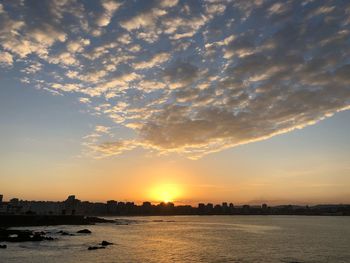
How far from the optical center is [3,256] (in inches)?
2233

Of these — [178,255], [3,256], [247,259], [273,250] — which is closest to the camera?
[3,256]

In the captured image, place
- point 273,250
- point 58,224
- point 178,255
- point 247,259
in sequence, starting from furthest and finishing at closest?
point 58,224 → point 273,250 → point 178,255 → point 247,259

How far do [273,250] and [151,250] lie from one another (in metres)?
25.1

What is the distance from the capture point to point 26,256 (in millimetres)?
58062

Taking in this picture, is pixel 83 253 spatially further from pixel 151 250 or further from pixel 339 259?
pixel 339 259

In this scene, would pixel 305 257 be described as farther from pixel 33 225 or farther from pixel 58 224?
pixel 58 224

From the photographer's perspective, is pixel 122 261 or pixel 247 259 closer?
pixel 122 261

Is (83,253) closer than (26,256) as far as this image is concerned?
No

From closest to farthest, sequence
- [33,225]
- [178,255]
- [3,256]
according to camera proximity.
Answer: [3,256] → [178,255] → [33,225]

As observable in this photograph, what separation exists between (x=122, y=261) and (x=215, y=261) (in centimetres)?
1512

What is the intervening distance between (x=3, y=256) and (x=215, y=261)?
110 feet

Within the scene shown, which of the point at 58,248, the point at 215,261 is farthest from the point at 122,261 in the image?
the point at 58,248

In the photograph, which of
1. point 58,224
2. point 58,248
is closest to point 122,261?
point 58,248

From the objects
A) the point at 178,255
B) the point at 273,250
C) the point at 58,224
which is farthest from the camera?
the point at 58,224
